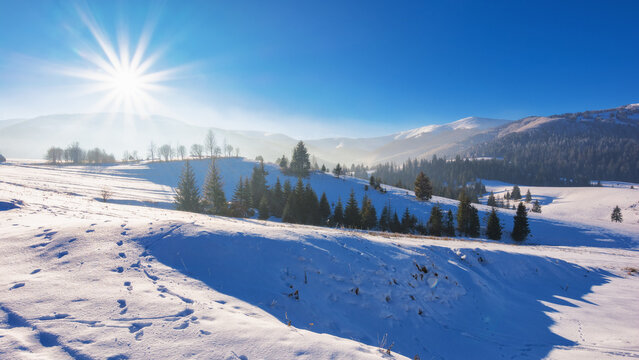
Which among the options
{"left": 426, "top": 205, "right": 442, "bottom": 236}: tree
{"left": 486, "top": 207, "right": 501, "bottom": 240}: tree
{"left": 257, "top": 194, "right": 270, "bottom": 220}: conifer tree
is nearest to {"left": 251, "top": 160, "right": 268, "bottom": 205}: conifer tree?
{"left": 257, "top": 194, "right": 270, "bottom": 220}: conifer tree

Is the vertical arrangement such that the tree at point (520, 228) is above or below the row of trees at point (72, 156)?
below

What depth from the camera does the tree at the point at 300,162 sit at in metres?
86.7

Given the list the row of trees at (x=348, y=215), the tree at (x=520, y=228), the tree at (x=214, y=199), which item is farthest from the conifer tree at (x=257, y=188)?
the tree at (x=520, y=228)

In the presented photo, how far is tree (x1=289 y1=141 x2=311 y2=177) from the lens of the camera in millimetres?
86688

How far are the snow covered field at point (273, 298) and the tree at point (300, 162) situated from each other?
7490cm

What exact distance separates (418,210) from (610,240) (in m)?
35.4

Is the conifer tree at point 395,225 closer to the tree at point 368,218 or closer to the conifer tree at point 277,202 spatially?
the tree at point 368,218

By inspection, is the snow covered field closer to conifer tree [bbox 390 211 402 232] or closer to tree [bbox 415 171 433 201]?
conifer tree [bbox 390 211 402 232]

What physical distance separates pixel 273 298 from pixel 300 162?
82.5 m

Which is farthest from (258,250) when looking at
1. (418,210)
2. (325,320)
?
(418,210)

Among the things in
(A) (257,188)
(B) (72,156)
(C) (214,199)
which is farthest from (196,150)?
(C) (214,199)

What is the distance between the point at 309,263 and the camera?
886 centimetres

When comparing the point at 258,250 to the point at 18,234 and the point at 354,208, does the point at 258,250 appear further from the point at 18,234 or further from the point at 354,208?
the point at 354,208

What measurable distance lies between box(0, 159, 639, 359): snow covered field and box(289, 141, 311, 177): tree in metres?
74.9
